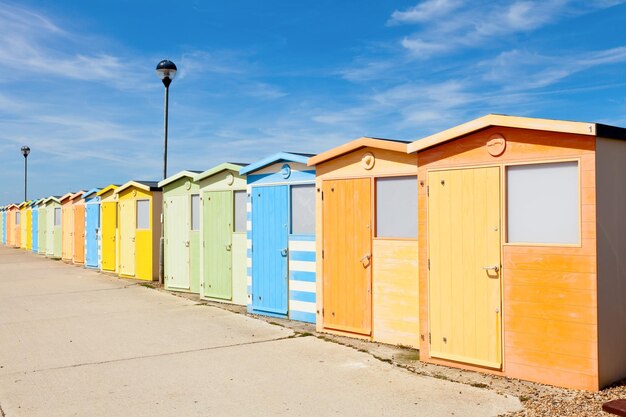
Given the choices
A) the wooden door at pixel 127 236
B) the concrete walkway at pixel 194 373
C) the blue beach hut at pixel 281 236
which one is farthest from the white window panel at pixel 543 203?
the wooden door at pixel 127 236

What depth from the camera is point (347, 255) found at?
29.2 ft

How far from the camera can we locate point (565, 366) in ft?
19.9

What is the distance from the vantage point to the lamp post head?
50.7 ft

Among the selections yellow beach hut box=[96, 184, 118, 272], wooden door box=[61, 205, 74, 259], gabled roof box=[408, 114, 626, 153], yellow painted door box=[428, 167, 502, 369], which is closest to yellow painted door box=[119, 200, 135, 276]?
yellow beach hut box=[96, 184, 118, 272]

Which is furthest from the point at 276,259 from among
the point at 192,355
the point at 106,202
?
the point at 106,202

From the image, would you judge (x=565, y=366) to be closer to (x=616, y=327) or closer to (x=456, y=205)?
(x=616, y=327)

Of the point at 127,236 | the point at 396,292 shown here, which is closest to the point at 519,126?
the point at 396,292

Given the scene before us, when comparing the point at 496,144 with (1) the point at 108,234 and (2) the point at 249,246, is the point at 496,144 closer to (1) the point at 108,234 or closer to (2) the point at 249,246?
(2) the point at 249,246

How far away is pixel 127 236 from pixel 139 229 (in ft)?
2.72

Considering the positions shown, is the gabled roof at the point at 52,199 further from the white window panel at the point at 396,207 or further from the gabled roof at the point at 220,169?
the white window panel at the point at 396,207

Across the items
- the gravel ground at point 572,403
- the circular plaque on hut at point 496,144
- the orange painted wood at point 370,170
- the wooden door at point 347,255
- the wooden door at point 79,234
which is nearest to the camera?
the gravel ground at point 572,403

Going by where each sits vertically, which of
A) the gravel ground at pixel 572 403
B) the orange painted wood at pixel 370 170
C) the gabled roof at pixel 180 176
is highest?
the gabled roof at pixel 180 176

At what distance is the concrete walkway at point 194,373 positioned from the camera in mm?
5684

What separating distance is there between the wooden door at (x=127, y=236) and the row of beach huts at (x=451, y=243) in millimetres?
5010
